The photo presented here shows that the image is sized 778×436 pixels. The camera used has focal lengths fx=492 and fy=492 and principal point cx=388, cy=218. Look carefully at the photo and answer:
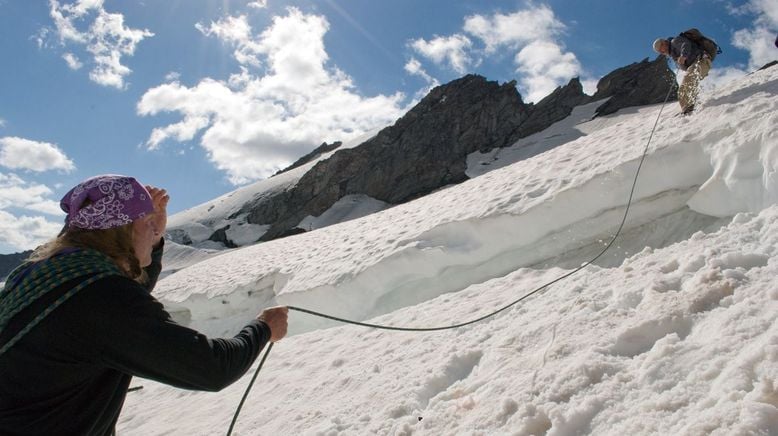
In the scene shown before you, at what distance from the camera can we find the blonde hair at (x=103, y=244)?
1687 mm

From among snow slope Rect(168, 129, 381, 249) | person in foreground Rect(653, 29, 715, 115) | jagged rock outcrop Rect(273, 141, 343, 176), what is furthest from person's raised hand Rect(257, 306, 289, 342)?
jagged rock outcrop Rect(273, 141, 343, 176)

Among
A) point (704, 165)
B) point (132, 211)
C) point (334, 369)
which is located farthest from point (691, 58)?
point (132, 211)

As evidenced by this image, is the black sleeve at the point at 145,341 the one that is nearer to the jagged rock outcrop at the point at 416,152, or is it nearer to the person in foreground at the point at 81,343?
the person in foreground at the point at 81,343

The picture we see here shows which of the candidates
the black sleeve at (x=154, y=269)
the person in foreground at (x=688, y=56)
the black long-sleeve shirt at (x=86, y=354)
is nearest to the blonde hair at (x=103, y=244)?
the black long-sleeve shirt at (x=86, y=354)

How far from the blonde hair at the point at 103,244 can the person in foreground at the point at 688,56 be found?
270 inches

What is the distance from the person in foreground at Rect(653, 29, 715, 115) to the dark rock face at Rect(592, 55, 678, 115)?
1587 inches

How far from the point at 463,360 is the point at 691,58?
615cm

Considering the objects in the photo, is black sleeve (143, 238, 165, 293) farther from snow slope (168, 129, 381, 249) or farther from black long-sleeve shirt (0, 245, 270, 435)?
snow slope (168, 129, 381, 249)

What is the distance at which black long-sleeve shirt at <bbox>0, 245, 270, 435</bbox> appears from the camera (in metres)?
1.44

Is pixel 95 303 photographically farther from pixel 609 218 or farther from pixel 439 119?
pixel 439 119

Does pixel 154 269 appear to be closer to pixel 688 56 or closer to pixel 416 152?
pixel 688 56

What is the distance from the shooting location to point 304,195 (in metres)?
49.2

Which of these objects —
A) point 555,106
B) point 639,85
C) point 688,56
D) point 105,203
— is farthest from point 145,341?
point 555,106

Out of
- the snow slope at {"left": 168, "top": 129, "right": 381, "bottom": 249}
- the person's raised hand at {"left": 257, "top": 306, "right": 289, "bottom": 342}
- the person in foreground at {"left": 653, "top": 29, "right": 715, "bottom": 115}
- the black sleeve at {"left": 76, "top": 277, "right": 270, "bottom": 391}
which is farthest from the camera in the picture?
the snow slope at {"left": 168, "top": 129, "right": 381, "bottom": 249}
